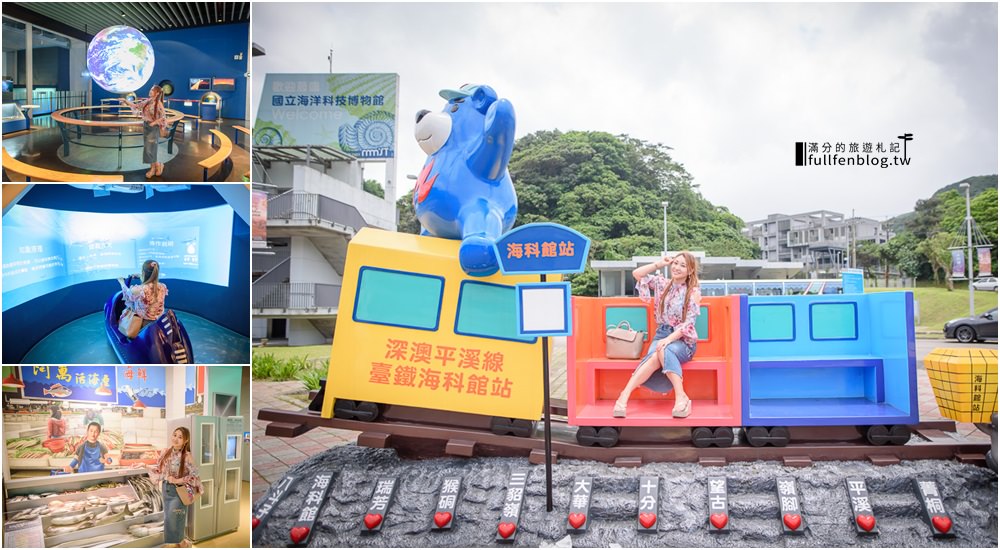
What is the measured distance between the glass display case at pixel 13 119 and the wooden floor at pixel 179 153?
0.03 metres

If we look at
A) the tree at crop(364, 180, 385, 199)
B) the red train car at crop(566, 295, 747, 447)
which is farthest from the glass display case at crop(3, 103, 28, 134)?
the tree at crop(364, 180, 385, 199)

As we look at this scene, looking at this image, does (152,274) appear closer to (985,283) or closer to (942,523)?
(942,523)

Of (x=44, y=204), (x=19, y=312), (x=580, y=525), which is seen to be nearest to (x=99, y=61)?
(x=44, y=204)

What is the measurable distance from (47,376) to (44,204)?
815 mm

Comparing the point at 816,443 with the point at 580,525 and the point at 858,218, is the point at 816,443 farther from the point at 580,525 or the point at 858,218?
the point at 858,218

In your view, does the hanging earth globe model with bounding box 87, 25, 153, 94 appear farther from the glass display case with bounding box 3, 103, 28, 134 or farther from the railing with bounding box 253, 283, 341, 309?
the railing with bounding box 253, 283, 341, 309

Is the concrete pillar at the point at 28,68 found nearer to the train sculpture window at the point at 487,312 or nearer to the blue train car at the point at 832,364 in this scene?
the train sculpture window at the point at 487,312

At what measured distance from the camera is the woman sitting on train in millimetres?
3117

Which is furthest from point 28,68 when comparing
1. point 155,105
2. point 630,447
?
point 630,447

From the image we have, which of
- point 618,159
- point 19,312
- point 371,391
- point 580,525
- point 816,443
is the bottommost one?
point 580,525

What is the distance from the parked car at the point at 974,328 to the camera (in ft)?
15.0

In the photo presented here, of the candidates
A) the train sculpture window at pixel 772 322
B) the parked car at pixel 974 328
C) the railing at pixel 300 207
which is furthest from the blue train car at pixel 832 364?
the railing at pixel 300 207

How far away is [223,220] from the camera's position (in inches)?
114

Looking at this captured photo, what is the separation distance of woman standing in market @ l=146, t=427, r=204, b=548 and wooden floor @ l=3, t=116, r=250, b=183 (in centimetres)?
122
